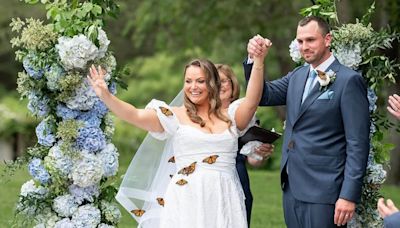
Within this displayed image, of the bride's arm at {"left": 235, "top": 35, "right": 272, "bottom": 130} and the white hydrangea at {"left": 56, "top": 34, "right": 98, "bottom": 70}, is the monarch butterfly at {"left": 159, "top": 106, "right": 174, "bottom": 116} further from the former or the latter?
the white hydrangea at {"left": 56, "top": 34, "right": 98, "bottom": 70}

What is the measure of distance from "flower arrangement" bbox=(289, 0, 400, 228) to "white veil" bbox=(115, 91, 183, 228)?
1.23 m

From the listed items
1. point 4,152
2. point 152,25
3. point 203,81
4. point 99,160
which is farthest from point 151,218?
point 4,152

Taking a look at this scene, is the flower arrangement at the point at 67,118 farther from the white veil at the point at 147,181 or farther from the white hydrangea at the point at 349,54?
the white hydrangea at the point at 349,54

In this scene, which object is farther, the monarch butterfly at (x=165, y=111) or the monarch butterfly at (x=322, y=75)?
the monarch butterfly at (x=165, y=111)

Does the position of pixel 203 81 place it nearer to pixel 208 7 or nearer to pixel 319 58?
pixel 319 58

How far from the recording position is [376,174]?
6.34 metres

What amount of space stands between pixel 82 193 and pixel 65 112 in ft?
1.71

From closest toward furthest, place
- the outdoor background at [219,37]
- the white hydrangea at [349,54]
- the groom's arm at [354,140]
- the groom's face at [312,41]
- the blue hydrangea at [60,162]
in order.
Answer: the groom's arm at [354,140] → the groom's face at [312,41] → the blue hydrangea at [60,162] → the white hydrangea at [349,54] → the outdoor background at [219,37]

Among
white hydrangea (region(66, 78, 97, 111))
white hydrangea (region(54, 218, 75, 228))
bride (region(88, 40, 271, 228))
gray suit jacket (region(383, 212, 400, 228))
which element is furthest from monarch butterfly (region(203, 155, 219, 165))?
gray suit jacket (region(383, 212, 400, 228))

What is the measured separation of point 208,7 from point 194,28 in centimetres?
61

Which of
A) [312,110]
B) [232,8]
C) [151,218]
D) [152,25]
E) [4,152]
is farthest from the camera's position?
[4,152]

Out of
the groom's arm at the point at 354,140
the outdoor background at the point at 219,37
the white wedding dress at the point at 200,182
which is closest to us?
the groom's arm at the point at 354,140

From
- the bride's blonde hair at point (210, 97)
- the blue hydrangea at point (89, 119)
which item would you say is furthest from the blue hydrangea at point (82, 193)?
the bride's blonde hair at point (210, 97)

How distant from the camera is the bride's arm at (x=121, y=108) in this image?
18.0 ft
